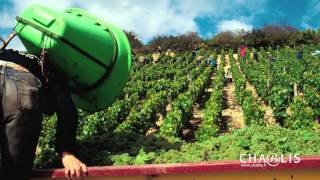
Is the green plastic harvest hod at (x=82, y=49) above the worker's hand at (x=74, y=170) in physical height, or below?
above

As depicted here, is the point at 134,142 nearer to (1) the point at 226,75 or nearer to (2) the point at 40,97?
(2) the point at 40,97

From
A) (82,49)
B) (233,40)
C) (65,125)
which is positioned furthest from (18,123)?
(233,40)

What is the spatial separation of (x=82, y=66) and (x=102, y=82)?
279 millimetres

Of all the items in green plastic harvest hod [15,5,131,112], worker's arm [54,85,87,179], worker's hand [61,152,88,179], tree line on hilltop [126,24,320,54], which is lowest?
worker's hand [61,152,88,179]

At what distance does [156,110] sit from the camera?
1683 centimetres

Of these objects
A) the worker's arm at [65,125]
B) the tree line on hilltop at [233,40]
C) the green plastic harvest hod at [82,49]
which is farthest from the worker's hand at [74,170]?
the tree line on hilltop at [233,40]

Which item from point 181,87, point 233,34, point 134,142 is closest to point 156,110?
point 181,87

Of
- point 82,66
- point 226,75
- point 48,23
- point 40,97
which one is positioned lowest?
point 40,97

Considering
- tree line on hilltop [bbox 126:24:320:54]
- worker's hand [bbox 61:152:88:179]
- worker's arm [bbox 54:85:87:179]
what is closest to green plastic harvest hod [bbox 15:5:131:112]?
worker's arm [bbox 54:85:87:179]

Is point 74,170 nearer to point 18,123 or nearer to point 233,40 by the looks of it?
point 18,123

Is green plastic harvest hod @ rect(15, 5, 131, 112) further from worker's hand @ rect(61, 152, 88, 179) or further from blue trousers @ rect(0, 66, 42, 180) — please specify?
worker's hand @ rect(61, 152, 88, 179)

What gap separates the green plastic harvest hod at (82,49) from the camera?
4113 millimetres

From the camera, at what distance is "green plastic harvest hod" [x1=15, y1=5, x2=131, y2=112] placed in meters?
4.11

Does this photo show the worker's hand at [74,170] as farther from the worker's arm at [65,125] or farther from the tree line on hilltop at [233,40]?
the tree line on hilltop at [233,40]
